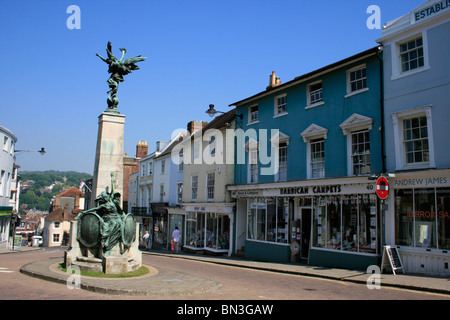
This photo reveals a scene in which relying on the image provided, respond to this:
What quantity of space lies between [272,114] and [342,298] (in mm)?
12528

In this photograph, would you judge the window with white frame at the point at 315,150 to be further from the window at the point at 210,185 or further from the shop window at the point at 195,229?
the shop window at the point at 195,229

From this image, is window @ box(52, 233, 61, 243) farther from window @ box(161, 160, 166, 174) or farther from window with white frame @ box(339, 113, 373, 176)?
window with white frame @ box(339, 113, 373, 176)

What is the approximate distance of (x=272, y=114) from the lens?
20.0m

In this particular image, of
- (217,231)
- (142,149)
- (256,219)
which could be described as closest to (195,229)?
(217,231)

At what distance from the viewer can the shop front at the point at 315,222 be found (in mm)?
14320

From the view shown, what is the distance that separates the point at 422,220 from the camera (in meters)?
12.7

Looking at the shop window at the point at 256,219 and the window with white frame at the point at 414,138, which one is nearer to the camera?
the window with white frame at the point at 414,138

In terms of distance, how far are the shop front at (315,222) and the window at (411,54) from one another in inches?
170

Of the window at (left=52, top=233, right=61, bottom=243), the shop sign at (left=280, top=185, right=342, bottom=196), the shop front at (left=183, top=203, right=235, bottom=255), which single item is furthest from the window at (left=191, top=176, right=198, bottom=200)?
the window at (left=52, top=233, right=61, bottom=243)

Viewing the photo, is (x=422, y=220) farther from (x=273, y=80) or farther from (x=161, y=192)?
(x=161, y=192)

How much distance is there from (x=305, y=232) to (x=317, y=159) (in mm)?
3519

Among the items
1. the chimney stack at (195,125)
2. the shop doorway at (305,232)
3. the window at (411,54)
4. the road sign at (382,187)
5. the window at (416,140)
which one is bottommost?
the shop doorway at (305,232)

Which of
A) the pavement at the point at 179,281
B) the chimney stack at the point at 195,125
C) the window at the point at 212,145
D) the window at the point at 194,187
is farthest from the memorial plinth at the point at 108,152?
the chimney stack at the point at 195,125
